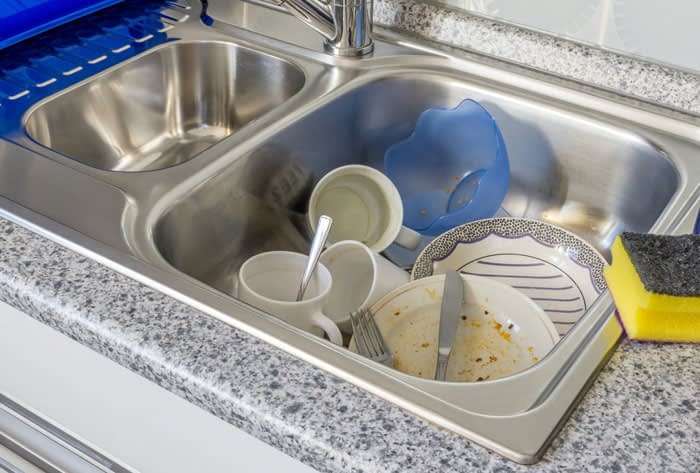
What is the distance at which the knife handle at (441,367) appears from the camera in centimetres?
81

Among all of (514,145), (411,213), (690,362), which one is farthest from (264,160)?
(690,362)

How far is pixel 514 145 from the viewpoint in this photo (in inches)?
43.9

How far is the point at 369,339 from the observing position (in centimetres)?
84

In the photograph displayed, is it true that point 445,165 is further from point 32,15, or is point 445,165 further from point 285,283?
point 32,15

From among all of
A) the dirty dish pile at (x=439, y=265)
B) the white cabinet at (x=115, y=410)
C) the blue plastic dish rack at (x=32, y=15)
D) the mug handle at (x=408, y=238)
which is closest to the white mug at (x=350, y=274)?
the dirty dish pile at (x=439, y=265)

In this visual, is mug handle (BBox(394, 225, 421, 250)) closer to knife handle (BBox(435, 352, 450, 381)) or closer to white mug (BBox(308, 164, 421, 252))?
white mug (BBox(308, 164, 421, 252))

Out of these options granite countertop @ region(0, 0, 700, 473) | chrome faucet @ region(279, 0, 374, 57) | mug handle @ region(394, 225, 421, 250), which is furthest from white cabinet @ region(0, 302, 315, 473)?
chrome faucet @ region(279, 0, 374, 57)

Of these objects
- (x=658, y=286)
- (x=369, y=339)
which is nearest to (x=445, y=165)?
(x=369, y=339)

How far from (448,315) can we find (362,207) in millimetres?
261

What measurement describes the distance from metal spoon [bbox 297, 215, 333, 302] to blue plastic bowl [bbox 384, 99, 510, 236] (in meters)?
0.22

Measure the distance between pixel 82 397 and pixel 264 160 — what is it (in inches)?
13.5

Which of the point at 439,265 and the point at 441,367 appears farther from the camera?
the point at 439,265

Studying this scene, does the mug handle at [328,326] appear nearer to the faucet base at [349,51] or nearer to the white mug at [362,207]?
the white mug at [362,207]

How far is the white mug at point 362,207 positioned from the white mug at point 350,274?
9 cm
